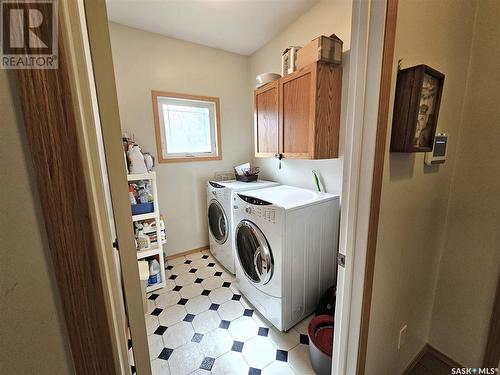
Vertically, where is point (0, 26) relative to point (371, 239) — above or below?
above

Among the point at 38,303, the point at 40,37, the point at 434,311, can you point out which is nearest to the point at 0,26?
the point at 40,37

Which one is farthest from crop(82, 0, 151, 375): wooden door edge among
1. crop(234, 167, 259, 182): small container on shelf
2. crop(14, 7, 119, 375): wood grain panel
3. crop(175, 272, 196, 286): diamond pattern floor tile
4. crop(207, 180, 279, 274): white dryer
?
crop(234, 167, 259, 182): small container on shelf

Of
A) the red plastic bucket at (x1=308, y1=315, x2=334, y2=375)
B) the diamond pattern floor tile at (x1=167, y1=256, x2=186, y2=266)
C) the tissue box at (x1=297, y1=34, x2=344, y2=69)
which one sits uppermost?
the tissue box at (x1=297, y1=34, x2=344, y2=69)

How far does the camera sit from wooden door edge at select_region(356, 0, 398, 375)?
695mm

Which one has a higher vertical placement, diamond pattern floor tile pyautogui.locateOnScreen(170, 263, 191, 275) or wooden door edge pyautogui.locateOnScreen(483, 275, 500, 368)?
wooden door edge pyautogui.locateOnScreen(483, 275, 500, 368)

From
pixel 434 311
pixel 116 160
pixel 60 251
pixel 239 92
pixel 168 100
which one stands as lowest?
pixel 434 311

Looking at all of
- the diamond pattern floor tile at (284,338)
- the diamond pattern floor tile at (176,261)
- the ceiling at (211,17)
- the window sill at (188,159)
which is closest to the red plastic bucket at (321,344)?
the diamond pattern floor tile at (284,338)

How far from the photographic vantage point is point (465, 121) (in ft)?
3.77

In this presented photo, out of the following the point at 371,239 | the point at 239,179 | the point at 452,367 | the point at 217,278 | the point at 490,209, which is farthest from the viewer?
the point at 239,179

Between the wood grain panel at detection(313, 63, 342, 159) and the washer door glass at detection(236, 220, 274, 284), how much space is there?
2.55 feet

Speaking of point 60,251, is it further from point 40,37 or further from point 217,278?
point 217,278

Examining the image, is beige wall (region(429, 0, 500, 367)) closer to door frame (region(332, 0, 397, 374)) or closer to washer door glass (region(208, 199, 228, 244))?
door frame (region(332, 0, 397, 374))

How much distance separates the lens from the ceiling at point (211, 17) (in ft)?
5.80

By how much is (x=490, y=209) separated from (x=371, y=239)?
0.86 meters
